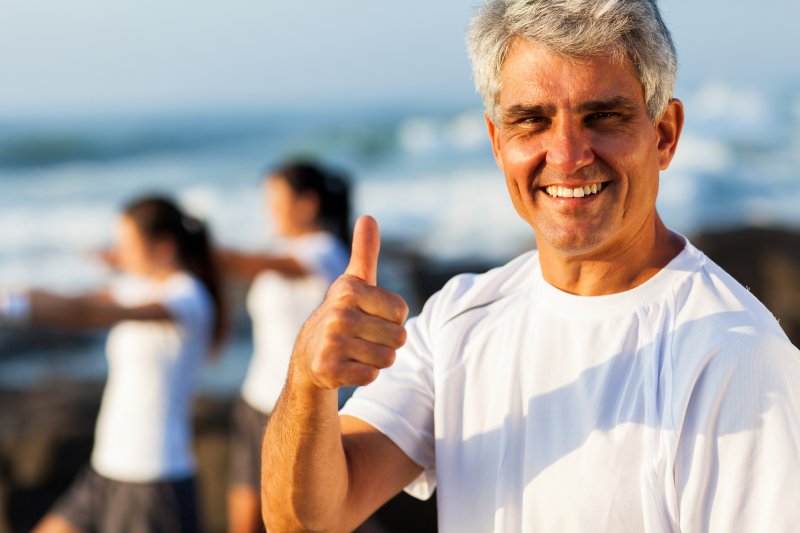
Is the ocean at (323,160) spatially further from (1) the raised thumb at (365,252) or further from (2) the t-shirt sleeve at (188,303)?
(1) the raised thumb at (365,252)

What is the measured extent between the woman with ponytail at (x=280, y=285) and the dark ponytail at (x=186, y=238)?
0.26m

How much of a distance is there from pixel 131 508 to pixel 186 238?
1.15m

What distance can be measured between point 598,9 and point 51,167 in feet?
59.5

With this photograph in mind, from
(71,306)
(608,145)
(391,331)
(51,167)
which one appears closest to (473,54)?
(608,145)

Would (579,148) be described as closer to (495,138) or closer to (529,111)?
(529,111)

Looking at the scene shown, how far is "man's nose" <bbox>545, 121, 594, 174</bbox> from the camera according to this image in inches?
74.2

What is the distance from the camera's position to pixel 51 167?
1895cm

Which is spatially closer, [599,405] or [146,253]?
[599,405]

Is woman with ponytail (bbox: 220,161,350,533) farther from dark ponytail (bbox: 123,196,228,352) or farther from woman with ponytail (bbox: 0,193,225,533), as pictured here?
woman with ponytail (bbox: 0,193,225,533)

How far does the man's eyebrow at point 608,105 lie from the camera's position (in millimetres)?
1864

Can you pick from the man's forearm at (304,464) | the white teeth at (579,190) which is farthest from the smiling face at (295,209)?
the white teeth at (579,190)

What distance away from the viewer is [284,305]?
5.18 meters

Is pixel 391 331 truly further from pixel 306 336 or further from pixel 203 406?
pixel 203 406

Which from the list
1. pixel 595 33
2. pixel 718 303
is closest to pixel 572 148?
pixel 595 33
